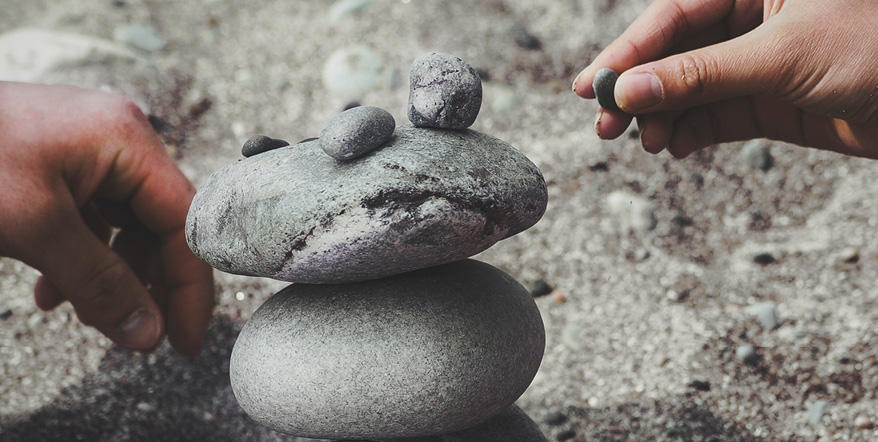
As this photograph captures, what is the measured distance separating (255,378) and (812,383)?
1644 millimetres

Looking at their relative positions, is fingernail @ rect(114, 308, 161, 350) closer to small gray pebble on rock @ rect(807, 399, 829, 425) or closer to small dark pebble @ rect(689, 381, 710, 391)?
small dark pebble @ rect(689, 381, 710, 391)

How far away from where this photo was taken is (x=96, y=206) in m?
2.55

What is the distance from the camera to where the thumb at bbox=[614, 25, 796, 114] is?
1721mm

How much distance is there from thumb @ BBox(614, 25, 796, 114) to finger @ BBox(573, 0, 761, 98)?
0.23 m

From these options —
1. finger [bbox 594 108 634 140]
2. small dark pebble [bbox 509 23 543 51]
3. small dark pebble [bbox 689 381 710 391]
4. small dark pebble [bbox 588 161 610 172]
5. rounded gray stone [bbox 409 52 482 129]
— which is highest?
rounded gray stone [bbox 409 52 482 129]

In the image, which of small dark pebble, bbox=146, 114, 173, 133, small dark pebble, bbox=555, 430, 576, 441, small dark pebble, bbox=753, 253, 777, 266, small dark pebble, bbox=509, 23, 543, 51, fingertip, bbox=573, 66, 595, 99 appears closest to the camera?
fingertip, bbox=573, 66, 595, 99

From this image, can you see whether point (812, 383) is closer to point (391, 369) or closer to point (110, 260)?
point (391, 369)

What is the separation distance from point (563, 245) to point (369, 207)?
1.61 meters

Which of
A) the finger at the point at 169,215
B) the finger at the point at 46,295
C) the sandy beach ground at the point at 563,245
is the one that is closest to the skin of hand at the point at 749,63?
the sandy beach ground at the point at 563,245

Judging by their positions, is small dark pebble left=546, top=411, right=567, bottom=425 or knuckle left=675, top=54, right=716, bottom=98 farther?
small dark pebble left=546, top=411, right=567, bottom=425

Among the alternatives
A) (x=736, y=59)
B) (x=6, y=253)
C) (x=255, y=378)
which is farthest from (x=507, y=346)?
(x=6, y=253)

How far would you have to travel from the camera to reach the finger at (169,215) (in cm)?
220

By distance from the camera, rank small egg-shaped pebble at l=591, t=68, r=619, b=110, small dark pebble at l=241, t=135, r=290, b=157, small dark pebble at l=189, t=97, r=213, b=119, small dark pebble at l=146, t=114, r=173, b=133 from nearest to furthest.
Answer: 1. small dark pebble at l=241, t=135, r=290, b=157
2. small egg-shaped pebble at l=591, t=68, r=619, b=110
3. small dark pebble at l=146, t=114, r=173, b=133
4. small dark pebble at l=189, t=97, r=213, b=119

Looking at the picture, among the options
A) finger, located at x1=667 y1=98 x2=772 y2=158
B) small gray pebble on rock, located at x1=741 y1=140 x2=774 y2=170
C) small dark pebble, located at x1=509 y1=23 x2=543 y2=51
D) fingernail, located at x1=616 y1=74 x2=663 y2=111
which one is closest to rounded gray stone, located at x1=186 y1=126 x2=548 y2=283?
fingernail, located at x1=616 y1=74 x2=663 y2=111
